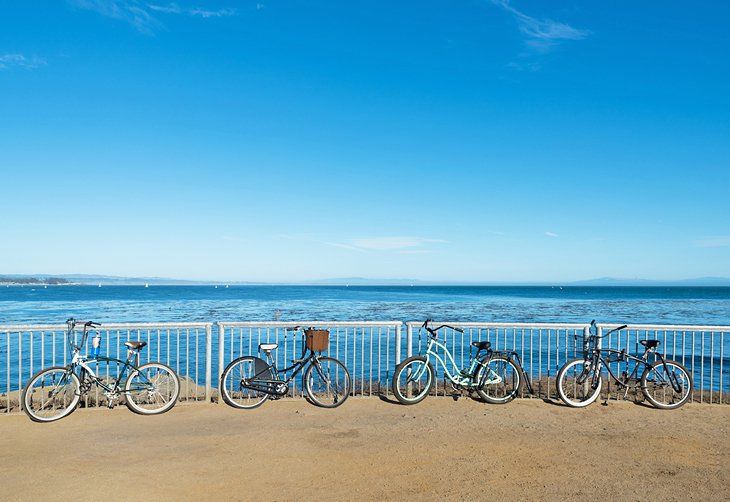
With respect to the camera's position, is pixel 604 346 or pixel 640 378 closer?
pixel 640 378

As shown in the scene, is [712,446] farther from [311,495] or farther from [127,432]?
[127,432]

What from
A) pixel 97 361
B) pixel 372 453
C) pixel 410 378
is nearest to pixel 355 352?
pixel 410 378

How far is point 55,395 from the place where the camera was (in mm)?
7023

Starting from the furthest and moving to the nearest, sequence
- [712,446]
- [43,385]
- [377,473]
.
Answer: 1. [43,385]
2. [712,446]
3. [377,473]

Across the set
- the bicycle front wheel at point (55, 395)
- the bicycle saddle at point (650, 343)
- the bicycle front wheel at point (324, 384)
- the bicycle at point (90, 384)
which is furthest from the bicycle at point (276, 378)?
the bicycle saddle at point (650, 343)

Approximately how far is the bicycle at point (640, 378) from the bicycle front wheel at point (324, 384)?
10.00 ft

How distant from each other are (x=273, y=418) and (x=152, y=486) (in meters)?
2.38

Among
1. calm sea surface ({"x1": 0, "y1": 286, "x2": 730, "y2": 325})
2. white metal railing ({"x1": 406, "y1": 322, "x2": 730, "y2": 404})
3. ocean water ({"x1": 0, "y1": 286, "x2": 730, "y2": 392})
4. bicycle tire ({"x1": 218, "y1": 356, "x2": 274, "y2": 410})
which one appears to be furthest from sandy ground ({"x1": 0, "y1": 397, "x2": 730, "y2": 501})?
calm sea surface ({"x1": 0, "y1": 286, "x2": 730, "y2": 325})

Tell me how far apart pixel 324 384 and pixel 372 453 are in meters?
2.14

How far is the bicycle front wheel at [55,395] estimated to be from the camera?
6660 mm

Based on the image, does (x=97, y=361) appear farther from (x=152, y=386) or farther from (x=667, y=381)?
(x=667, y=381)

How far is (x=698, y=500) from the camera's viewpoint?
4.53m

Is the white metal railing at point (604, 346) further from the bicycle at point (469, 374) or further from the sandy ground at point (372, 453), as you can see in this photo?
the sandy ground at point (372, 453)

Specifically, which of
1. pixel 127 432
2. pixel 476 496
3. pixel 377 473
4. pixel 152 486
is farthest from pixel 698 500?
pixel 127 432
